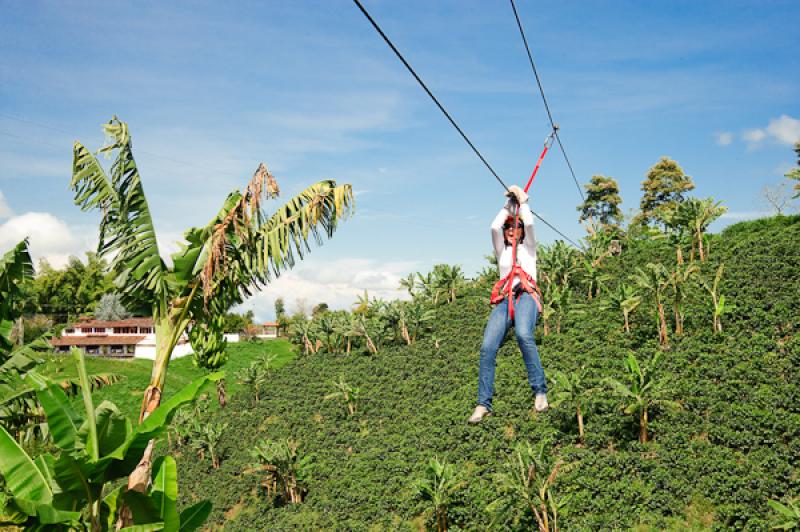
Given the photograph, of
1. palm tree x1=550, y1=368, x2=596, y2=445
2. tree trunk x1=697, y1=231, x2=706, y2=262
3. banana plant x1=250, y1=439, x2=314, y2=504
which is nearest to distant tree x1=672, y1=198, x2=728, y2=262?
tree trunk x1=697, y1=231, x2=706, y2=262

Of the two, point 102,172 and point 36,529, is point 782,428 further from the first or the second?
point 102,172

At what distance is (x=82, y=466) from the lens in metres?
4.49

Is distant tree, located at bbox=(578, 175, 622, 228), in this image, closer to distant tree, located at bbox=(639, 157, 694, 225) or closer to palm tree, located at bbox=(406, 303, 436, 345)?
distant tree, located at bbox=(639, 157, 694, 225)

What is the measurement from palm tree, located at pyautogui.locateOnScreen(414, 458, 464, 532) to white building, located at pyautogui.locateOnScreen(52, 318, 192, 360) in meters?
39.4

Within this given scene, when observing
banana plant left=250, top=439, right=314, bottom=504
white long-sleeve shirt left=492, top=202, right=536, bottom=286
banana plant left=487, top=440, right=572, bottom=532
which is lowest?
banana plant left=250, top=439, right=314, bottom=504

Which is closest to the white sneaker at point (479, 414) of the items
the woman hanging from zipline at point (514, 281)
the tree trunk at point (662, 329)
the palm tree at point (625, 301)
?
the woman hanging from zipline at point (514, 281)

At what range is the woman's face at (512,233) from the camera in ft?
16.0

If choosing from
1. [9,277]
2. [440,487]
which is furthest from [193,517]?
[9,277]

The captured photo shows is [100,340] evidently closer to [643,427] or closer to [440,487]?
[440,487]

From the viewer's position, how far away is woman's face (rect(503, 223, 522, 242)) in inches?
193

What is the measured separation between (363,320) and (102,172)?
45.6 feet

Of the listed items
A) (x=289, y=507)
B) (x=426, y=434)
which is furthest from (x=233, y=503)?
(x=426, y=434)

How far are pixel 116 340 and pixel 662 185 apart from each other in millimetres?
48800

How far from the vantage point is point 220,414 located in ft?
68.4
